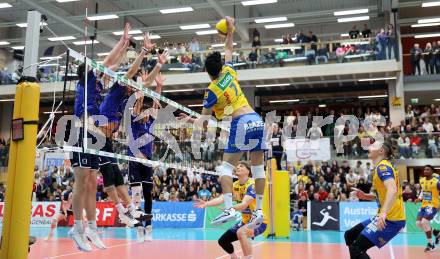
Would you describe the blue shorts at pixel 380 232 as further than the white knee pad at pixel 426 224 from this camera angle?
No

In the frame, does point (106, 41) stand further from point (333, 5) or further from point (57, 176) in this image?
point (333, 5)

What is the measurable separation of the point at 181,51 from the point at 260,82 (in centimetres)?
517

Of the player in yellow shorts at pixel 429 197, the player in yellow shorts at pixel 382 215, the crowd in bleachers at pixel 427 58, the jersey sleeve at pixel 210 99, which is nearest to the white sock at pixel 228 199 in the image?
the jersey sleeve at pixel 210 99

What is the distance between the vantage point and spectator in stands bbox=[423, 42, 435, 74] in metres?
24.4

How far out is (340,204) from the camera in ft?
56.9

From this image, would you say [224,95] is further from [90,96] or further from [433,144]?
[433,144]

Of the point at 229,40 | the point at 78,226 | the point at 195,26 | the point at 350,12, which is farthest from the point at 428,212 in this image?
the point at 195,26

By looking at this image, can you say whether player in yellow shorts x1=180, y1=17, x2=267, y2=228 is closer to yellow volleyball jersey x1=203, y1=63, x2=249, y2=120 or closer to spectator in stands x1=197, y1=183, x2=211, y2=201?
yellow volleyball jersey x1=203, y1=63, x2=249, y2=120

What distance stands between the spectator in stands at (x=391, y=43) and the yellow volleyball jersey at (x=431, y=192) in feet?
42.5

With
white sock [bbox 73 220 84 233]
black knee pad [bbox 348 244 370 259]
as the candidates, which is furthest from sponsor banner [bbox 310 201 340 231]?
white sock [bbox 73 220 84 233]

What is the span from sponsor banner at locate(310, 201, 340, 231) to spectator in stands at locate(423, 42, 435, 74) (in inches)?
474

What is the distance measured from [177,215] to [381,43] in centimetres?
1385

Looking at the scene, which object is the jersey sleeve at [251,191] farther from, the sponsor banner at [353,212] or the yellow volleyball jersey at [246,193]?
the sponsor banner at [353,212]

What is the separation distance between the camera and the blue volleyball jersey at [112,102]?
675cm
